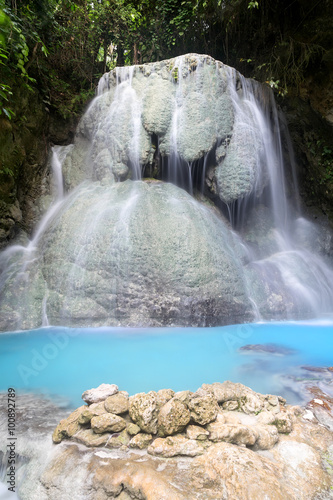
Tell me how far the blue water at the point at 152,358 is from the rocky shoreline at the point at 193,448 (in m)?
0.50

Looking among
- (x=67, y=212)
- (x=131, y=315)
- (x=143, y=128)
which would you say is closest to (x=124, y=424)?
(x=131, y=315)

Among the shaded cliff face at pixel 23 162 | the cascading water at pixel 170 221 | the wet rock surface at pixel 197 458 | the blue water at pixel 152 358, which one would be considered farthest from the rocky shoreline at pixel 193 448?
the shaded cliff face at pixel 23 162

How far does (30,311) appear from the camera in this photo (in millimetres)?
4738

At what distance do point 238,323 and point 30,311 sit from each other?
332 centimetres

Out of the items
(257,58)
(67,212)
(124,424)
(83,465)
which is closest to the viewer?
(83,465)

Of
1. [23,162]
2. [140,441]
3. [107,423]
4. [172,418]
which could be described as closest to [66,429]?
[107,423]

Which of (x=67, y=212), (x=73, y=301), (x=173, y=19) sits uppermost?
(x=173, y=19)

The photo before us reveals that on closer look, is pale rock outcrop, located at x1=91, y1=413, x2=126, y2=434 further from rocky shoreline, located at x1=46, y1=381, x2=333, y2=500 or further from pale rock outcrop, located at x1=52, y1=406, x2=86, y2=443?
pale rock outcrop, located at x1=52, y1=406, x2=86, y2=443

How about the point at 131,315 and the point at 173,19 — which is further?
the point at 173,19

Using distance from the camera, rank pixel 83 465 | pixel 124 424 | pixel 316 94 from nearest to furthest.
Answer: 1. pixel 83 465
2. pixel 124 424
3. pixel 316 94

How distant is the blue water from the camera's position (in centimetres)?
250

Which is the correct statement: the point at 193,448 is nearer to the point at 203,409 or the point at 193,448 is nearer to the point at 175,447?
the point at 175,447

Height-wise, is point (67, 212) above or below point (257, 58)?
below

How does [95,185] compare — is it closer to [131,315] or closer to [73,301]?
[73,301]
